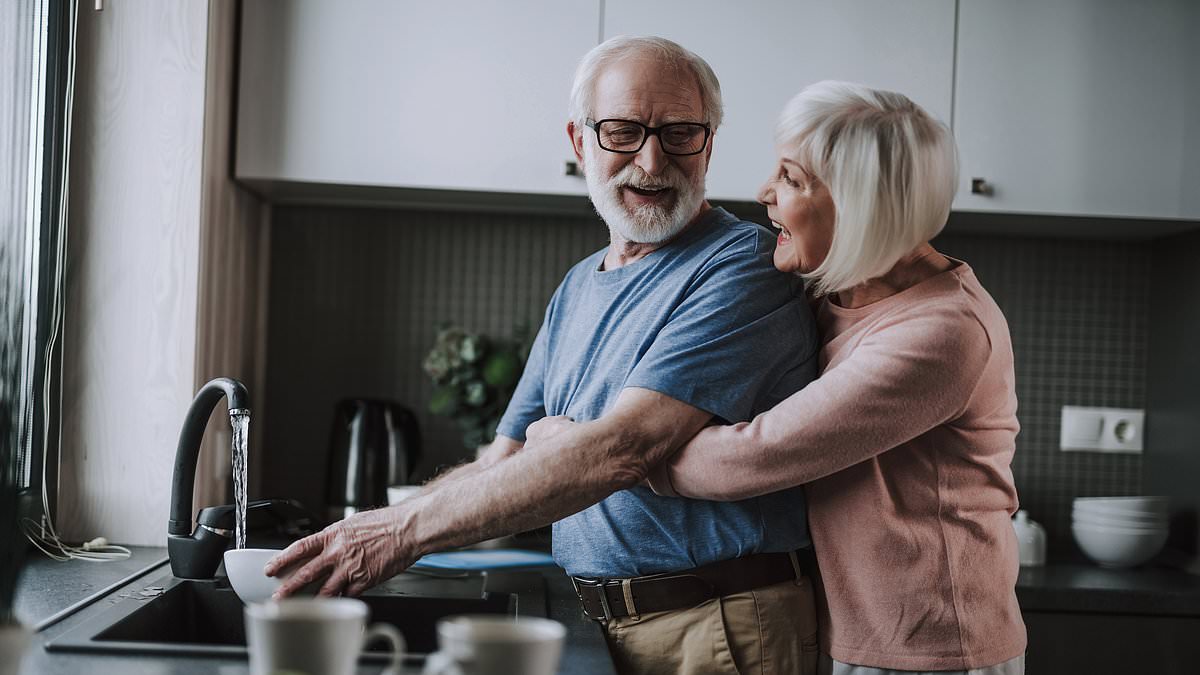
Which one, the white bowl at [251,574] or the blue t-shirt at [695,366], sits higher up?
the blue t-shirt at [695,366]

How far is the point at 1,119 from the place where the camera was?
62.6 inches

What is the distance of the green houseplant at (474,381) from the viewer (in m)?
2.17

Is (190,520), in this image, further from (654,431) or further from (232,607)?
(654,431)

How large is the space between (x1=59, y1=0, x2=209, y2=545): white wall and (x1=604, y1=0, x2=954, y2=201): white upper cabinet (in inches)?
30.9

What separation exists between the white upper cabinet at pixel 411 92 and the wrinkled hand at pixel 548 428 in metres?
0.72

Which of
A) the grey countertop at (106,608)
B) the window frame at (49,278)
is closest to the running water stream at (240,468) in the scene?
the grey countertop at (106,608)

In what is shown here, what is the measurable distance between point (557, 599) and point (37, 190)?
42.3 inches

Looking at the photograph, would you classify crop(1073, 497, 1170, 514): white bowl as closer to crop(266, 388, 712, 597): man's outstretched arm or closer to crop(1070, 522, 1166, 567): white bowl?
crop(1070, 522, 1166, 567): white bowl

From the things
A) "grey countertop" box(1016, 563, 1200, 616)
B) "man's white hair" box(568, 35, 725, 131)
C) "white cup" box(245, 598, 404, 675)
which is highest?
"man's white hair" box(568, 35, 725, 131)

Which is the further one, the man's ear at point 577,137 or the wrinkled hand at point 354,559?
the man's ear at point 577,137

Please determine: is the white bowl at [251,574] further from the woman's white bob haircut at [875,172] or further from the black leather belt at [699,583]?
the woman's white bob haircut at [875,172]

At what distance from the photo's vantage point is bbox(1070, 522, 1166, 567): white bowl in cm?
206

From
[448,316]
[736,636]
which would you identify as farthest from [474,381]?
[736,636]

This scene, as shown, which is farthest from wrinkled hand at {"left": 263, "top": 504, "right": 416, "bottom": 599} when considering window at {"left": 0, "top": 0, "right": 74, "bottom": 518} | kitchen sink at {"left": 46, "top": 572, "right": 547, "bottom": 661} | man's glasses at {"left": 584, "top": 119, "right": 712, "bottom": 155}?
window at {"left": 0, "top": 0, "right": 74, "bottom": 518}
